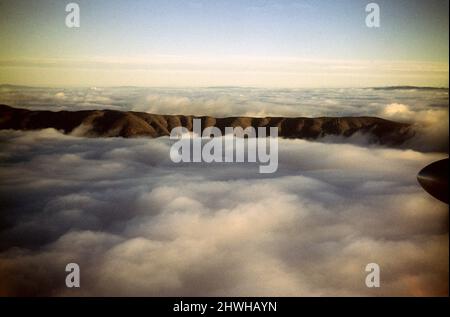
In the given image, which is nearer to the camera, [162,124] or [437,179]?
[437,179]

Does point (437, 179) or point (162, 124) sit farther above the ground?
point (162, 124)

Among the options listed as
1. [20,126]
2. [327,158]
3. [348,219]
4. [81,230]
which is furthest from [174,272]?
[327,158]

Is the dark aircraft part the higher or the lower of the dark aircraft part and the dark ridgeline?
the lower

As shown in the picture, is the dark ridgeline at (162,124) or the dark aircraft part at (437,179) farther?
the dark ridgeline at (162,124)

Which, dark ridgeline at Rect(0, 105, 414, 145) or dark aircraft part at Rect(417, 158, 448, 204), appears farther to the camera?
dark ridgeline at Rect(0, 105, 414, 145)
